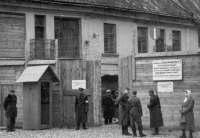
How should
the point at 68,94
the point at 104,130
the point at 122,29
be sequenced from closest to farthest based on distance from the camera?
the point at 104,130 → the point at 68,94 → the point at 122,29

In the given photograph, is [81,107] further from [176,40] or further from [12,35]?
[176,40]

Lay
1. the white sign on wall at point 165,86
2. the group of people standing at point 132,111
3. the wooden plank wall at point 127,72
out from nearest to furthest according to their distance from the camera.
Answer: the group of people standing at point 132,111
the white sign on wall at point 165,86
the wooden plank wall at point 127,72

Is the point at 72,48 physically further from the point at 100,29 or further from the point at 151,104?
the point at 151,104

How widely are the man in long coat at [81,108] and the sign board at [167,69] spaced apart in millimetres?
3481

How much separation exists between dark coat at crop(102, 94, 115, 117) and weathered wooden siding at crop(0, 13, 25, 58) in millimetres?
5348

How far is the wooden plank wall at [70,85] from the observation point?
87.0 feet

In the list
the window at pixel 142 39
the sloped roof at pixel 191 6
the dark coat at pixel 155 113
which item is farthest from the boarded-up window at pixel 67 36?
the sloped roof at pixel 191 6

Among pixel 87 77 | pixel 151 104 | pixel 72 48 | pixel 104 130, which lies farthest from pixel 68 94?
pixel 72 48

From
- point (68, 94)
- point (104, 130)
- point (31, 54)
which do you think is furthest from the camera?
point (31, 54)

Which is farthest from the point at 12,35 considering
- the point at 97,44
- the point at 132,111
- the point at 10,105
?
the point at 132,111

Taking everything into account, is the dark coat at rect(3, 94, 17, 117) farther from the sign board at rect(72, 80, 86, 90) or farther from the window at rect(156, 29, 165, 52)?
the window at rect(156, 29, 165, 52)

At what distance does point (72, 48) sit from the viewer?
33.8 meters

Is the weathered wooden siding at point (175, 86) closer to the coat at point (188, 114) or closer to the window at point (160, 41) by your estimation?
the coat at point (188, 114)

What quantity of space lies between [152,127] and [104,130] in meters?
2.66
